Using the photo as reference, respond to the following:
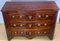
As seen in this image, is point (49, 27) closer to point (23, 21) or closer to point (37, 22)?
point (37, 22)

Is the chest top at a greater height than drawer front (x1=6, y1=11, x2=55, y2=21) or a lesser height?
greater

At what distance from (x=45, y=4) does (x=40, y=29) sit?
0.49 m

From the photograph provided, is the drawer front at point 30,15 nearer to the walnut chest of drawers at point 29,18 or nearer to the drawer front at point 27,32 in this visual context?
the walnut chest of drawers at point 29,18

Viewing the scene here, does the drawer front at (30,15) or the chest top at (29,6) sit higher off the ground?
the chest top at (29,6)

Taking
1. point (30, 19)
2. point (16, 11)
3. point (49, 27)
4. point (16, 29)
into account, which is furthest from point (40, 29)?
point (16, 11)

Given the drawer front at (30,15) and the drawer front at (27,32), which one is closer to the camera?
the drawer front at (30,15)

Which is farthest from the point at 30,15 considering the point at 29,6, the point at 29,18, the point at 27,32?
the point at 27,32

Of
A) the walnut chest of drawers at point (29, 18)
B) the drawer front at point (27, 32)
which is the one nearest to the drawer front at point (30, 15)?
the walnut chest of drawers at point (29, 18)

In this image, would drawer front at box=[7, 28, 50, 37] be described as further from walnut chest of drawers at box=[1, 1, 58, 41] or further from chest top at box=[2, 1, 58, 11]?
chest top at box=[2, 1, 58, 11]

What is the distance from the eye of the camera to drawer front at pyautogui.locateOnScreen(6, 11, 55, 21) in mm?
1783

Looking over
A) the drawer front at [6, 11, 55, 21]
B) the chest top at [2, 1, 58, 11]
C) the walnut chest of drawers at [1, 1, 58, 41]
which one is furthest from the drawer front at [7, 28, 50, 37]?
the chest top at [2, 1, 58, 11]

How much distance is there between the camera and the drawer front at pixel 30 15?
1.78 m

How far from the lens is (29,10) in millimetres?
1757

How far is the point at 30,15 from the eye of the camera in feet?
5.93
